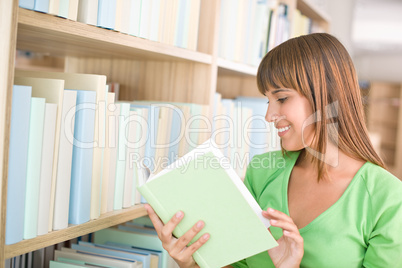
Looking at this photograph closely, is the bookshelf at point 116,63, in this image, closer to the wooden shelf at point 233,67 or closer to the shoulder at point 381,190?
the wooden shelf at point 233,67

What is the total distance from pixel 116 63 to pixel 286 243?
839 millimetres

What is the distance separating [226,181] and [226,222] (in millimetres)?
105

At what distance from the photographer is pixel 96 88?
0.92 meters

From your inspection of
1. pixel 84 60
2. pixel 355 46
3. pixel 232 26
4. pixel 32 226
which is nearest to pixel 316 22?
pixel 232 26

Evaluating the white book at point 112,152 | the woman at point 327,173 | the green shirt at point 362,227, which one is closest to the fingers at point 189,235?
the woman at point 327,173

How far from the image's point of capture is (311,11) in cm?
243

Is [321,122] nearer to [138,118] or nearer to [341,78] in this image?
[341,78]

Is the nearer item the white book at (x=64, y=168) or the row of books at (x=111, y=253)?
the white book at (x=64, y=168)

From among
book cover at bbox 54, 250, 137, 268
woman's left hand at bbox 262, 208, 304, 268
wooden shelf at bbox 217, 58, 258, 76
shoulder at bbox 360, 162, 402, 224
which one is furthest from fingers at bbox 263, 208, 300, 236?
wooden shelf at bbox 217, 58, 258, 76

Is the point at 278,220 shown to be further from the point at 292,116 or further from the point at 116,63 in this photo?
the point at 116,63

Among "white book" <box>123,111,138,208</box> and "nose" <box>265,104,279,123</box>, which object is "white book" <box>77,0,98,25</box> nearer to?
"white book" <box>123,111,138,208</box>

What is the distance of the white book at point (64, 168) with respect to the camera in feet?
2.78

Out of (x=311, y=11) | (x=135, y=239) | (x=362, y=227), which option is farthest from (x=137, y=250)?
(x=311, y=11)

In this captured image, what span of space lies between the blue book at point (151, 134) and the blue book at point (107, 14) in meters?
0.24
